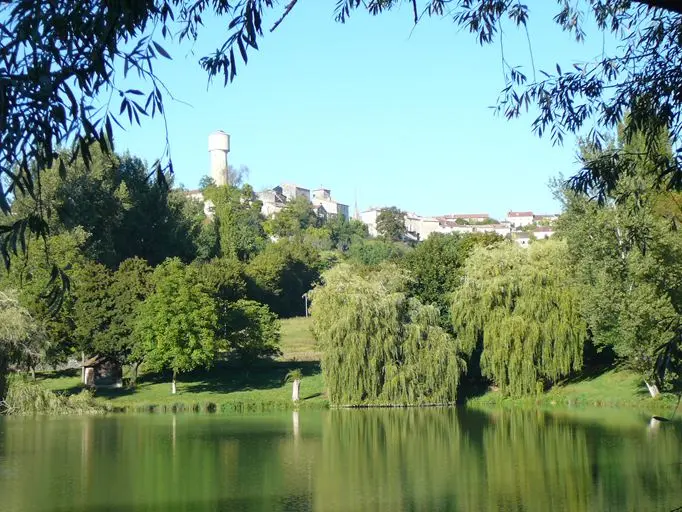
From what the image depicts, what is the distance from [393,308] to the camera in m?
30.2

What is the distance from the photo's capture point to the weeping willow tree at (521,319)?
29.3 m

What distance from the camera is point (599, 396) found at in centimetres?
2933

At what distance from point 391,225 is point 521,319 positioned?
224ft

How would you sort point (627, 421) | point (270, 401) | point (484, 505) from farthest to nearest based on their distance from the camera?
1. point (270, 401)
2. point (627, 421)
3. point (484, 505)

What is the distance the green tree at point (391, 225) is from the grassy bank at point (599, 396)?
6619cm

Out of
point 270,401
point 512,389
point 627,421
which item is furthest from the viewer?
point 270,401

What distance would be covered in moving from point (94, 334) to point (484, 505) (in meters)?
23.1

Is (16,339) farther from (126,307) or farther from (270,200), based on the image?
(270,200)

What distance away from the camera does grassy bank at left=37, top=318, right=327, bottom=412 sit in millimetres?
31109

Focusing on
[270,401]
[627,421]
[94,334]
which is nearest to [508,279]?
[627,421]

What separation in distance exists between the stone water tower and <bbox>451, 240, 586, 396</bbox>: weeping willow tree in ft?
288

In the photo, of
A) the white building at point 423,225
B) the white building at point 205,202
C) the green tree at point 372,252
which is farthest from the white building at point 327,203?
the green tree at point 372,252

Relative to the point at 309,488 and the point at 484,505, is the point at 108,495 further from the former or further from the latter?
the point at 484,505

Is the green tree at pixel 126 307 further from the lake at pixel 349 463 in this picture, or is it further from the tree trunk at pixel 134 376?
the lake at pixel 349 463
